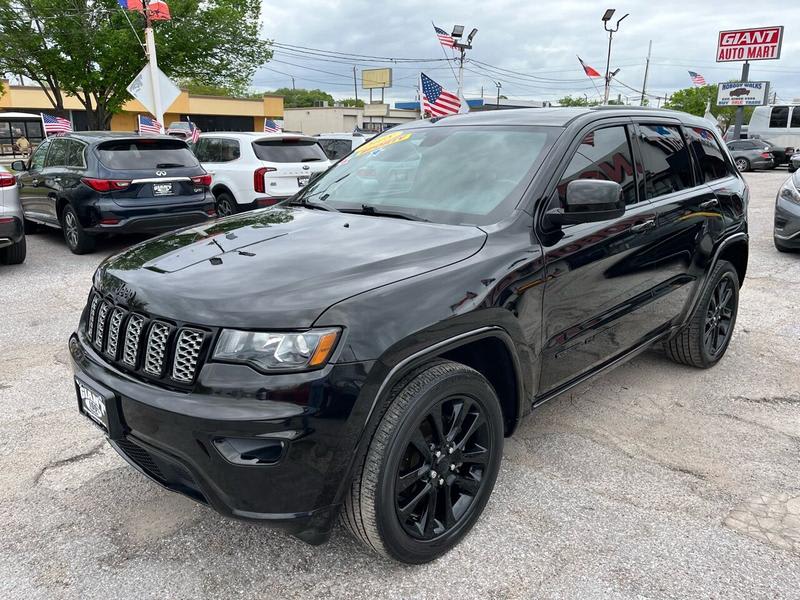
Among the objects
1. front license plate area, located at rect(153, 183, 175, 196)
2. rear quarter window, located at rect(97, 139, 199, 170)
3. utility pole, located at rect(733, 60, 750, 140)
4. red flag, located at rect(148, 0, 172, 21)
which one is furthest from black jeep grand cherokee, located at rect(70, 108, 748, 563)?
utility pole, located at rect(733, 60, 750, 140)

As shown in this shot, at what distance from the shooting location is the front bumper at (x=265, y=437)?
206 centimetres

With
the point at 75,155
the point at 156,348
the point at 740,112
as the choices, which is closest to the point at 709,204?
the point at 156,348

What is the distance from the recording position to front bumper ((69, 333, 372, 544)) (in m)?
2.06

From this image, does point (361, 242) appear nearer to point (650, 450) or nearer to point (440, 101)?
point (650, 450)

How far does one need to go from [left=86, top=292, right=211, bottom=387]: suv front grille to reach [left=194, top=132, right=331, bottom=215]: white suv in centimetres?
760

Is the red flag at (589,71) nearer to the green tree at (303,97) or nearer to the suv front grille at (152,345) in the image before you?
the suv front grille at (152,345)

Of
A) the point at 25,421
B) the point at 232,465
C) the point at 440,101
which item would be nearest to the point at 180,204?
the point at 25,421

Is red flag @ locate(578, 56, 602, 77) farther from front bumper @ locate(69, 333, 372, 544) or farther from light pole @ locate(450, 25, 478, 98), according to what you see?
front bumper @ locate(69, 333, 372, 544)

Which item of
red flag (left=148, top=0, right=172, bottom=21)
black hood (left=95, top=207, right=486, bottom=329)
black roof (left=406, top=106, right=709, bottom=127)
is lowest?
black hood (left=95, top=207, right=486, bottom=329)

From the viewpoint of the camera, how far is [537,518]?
9.36 ft

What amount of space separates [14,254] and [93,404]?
6483 mm

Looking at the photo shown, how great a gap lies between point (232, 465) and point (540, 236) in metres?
1.63

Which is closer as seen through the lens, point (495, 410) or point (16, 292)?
point (495, 410)

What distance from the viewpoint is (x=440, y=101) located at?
15984 mm
